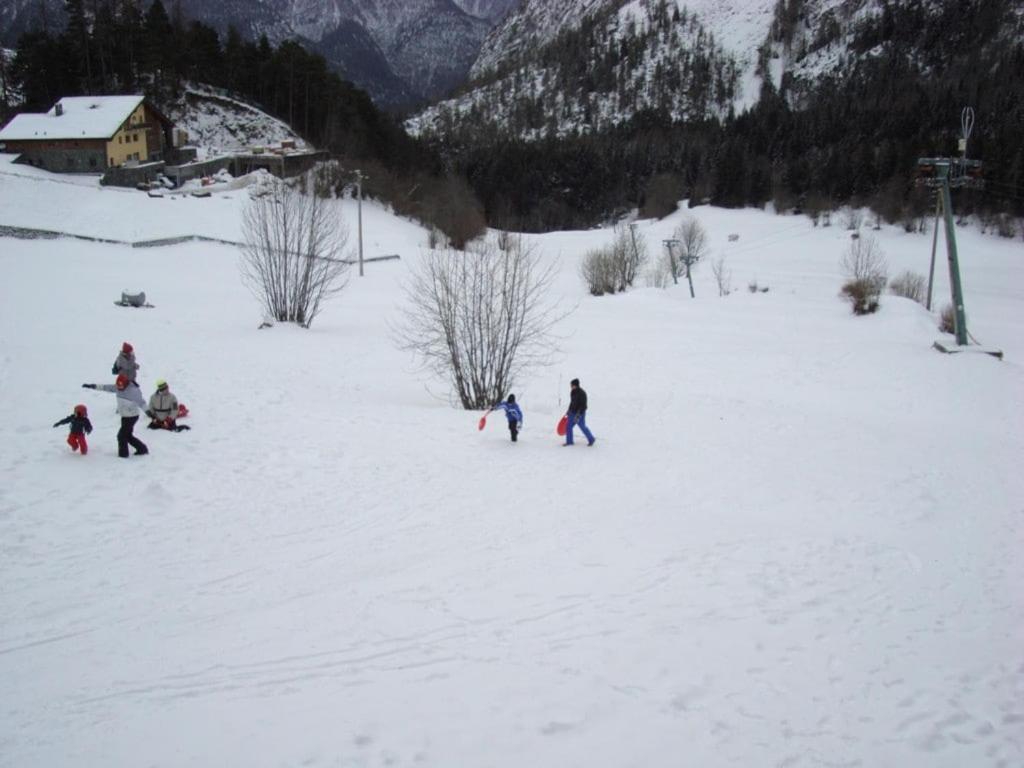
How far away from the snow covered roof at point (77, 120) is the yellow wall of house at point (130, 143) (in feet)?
2.59

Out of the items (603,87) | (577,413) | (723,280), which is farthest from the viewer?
(603,87)

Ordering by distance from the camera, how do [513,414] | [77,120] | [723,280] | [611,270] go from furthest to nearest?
[77,120] → [723,280] → [611,270] → [513,414]

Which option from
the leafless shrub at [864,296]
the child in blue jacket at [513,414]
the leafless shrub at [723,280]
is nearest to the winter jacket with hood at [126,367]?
the child in blue jacket at [513,414]

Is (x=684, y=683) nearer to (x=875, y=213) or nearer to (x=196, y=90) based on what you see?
(x=875, y=213)

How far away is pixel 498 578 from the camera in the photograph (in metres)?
8.42

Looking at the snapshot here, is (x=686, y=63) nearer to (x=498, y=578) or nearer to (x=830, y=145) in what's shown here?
(x=830, y=145)

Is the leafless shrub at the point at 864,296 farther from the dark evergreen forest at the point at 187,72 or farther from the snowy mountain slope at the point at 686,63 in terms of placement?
the snowy mountain slope at the point at 686,63

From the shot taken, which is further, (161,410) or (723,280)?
(723,280)

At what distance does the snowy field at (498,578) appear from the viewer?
5.68m

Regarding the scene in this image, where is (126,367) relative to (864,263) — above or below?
below

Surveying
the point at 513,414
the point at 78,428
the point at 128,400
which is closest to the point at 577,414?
the point at 513,414

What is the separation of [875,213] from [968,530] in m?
79.4

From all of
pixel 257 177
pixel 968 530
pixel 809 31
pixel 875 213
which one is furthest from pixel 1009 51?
pixel 968 530

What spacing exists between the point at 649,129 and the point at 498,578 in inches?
5892
